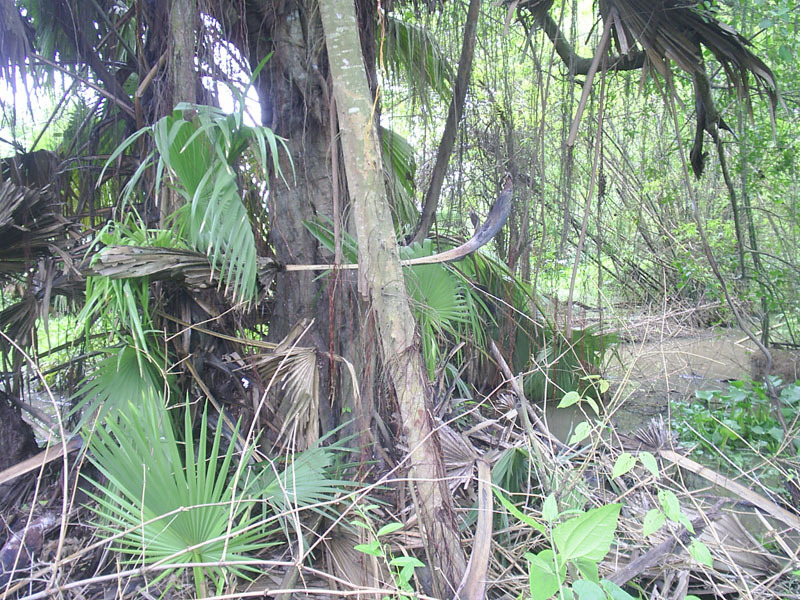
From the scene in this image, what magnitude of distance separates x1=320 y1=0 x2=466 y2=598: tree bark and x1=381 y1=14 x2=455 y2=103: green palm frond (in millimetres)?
1108

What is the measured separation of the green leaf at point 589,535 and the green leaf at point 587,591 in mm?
56

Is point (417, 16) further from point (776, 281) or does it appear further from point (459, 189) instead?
point (776, 281)

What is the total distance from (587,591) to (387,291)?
1.05 m

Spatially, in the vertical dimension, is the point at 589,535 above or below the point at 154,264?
below

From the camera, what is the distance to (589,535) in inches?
48.4

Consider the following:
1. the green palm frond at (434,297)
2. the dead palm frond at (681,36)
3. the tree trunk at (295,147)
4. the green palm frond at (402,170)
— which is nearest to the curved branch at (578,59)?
the dead palm frond at (681,36)

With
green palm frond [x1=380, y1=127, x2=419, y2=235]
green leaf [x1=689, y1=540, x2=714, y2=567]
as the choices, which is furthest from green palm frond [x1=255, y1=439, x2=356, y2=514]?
green palm frond [x1=380, y1=127, x2=419, y2=235]

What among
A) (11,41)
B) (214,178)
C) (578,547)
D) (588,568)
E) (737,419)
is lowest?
(737,419)

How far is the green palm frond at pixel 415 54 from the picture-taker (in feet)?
10.2

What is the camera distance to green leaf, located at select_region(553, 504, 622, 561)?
47.6 inches

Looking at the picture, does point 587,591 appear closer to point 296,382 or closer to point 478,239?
point 478,239

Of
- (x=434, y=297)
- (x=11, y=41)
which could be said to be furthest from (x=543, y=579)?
(x=11, y=41)

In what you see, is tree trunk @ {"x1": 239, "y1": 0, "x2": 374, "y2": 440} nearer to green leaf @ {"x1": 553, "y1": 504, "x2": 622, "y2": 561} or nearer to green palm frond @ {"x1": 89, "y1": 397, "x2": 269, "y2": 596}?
green palm frond @ {"x1": 89, "y1": 397, "x2": 269, "y2": 596}

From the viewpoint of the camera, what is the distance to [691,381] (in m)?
4.29
